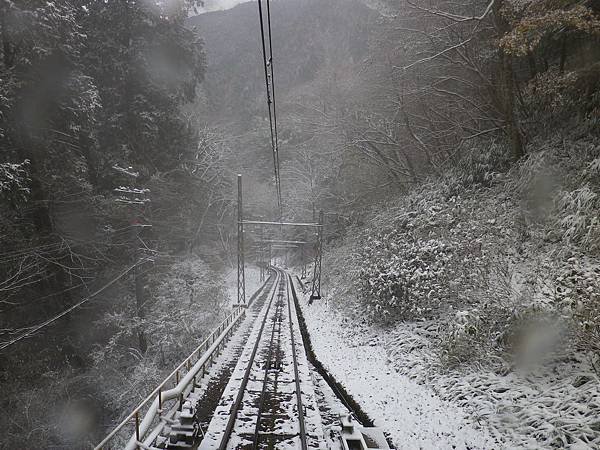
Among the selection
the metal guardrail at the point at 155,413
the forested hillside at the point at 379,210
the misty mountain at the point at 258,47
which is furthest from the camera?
the misty mountain at the point at 258,47

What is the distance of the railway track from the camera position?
707 cm

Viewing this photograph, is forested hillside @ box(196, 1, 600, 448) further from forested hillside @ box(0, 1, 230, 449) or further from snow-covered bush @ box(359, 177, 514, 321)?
forested hillside @ box(0, 1, 230, 449)

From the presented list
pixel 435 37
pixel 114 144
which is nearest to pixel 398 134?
pixel 435 37

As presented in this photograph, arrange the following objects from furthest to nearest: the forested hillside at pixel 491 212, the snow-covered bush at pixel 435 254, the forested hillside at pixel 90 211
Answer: the forested hillside at pixel 90 211
the snow-covered bush at pixel 435 254
the forested hillside at pixel 491 212

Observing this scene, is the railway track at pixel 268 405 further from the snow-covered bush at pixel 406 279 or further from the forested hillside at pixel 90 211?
the forested hillside at pixel 90 211

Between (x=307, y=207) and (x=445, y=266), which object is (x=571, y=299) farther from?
(x=307, y=207)

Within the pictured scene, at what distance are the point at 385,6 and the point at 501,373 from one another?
1699 centimetres

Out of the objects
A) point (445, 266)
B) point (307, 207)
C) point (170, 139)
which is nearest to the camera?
point (445, 266)

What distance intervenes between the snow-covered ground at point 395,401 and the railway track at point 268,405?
51.0 inches

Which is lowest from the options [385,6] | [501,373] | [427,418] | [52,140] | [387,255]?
[427,418]

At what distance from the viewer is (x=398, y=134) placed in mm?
21312

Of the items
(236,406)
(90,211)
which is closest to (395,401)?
(236,406)

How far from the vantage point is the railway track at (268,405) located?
23.2ft

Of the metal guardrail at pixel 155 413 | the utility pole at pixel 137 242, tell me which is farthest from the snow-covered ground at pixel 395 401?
the utility pole at pixel 137 242
